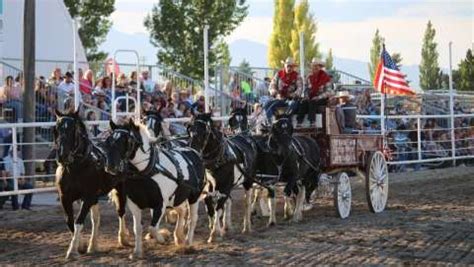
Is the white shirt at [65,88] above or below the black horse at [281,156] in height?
above

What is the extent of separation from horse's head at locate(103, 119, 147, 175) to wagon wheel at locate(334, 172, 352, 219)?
4.69 metres

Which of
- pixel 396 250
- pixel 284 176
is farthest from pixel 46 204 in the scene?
pixel 396 250

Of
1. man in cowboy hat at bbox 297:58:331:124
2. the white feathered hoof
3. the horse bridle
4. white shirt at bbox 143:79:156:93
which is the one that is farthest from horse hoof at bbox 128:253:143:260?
white shirt at bbox 143:79:156:93

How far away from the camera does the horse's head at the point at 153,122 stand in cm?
1092

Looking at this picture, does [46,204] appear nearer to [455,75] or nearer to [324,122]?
[324,122]

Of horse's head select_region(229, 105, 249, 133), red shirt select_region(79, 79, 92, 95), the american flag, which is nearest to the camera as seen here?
horse's head select_region(229, 105, 249, 133)

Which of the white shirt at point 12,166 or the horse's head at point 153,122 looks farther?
the white shirt at point 12,166

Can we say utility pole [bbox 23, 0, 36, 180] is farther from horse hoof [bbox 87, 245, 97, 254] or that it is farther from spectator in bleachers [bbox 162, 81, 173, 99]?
horse hoof [bbox 87, 245, 97, 254]

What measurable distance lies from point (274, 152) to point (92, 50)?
26192mm

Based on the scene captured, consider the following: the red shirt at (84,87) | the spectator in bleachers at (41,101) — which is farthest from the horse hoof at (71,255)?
the red shirt at (84,87)

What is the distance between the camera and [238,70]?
21875 millimetres

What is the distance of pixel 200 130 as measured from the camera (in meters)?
10.9

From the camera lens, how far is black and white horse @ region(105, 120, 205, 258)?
9203 millimetres

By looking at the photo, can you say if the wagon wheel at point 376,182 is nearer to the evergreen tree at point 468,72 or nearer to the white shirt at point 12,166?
the white shirt at point 12,166
